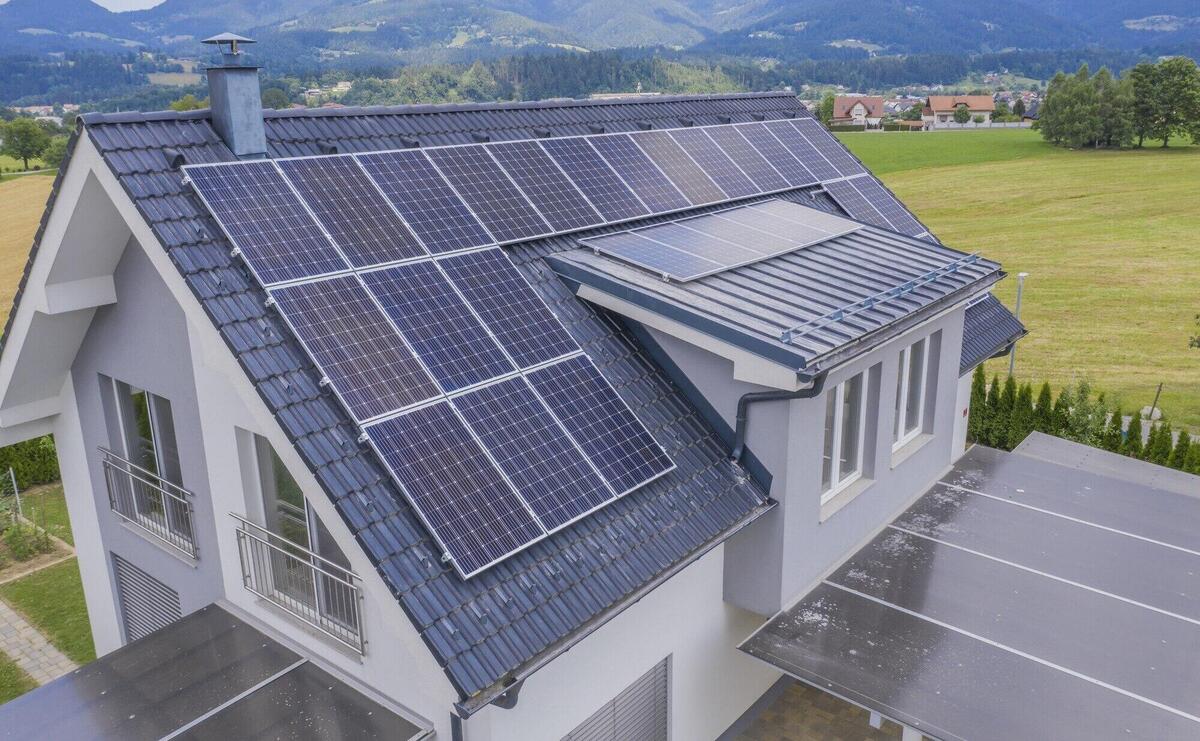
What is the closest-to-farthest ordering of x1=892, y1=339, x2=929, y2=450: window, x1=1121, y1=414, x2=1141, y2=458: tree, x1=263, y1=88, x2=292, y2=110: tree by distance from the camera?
1. x1=892, y1=339, x2=929, y2=450: window
2. x1=1121, y1=414, x2=1141, y2=458: tree
3. x1=263, y1=88, x2=292, y2=110: tree

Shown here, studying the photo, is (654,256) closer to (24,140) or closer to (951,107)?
(24,140)

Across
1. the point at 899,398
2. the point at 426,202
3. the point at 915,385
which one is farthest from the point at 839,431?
the point at 426,202

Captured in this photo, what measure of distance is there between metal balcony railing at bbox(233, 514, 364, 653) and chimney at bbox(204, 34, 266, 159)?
15.5 feet

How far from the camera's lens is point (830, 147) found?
2083 centimetres

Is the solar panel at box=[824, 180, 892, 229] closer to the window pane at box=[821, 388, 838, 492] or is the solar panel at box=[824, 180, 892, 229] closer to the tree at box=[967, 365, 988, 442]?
the window pane at box=[821, 388, 838, 492]

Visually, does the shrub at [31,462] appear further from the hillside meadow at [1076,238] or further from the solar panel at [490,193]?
the hillside meadow at [1076,238]

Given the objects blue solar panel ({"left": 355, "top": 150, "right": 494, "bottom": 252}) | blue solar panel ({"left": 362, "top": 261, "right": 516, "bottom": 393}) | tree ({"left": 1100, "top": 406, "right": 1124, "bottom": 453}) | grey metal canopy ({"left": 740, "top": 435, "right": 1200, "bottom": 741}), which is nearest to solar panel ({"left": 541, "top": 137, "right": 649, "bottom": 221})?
blue solar panel ({"left": 355, "top": 150, "right": 494, "bottom": 252})

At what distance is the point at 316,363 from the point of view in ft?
28.9

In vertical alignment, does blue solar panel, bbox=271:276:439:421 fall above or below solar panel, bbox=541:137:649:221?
below

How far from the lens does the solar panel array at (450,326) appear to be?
8797 mm

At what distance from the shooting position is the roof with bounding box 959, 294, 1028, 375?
17.1 meters

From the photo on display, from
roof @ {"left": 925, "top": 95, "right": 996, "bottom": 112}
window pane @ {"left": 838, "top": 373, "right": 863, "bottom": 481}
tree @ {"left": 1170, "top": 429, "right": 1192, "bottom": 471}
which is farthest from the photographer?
roof @ {"left": 925, "top": 95, "right": 996, "bottom": 112}

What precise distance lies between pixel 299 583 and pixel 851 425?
26.8 ft

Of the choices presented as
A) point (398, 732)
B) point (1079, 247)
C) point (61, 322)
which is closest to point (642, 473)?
point (398, 732)
